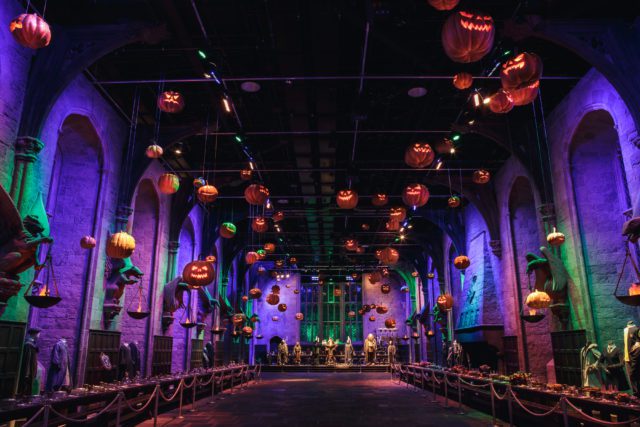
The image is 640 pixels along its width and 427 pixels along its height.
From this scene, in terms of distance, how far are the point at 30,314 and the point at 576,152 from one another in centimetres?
1375

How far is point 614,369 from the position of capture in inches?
365

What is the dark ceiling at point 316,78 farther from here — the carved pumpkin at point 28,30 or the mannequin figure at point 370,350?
the mannequin figure at point 370,350

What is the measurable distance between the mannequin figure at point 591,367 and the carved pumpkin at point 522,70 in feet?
22.3

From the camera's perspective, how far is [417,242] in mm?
26141


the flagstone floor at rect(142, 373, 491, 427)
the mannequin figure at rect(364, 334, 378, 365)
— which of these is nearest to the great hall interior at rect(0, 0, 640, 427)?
the flagstone floor at rect(142, 373, 491, 427)

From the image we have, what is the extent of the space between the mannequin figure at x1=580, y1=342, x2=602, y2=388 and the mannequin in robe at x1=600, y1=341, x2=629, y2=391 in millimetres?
293

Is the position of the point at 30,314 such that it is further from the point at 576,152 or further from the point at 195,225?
the point at 576,152

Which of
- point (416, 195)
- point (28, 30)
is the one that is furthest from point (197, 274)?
point (28, 30)

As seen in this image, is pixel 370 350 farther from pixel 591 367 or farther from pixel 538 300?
pixel 538 300

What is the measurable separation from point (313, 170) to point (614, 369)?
10262 millimetres

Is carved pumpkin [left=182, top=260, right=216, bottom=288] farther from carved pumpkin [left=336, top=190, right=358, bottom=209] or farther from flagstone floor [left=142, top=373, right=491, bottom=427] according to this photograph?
carved pumpkin [left=336, top=190, right=358, bottom=209]

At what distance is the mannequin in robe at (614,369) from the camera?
9.27 m

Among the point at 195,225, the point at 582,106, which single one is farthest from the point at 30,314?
the point at 582,106

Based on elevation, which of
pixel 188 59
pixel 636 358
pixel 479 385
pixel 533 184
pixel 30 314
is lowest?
pixel 479 385
